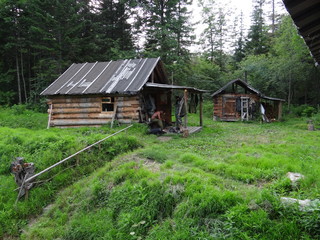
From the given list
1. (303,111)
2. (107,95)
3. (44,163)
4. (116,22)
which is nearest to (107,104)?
(107,95)

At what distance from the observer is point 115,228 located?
4168 millimetres

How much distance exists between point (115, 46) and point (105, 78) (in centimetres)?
1019

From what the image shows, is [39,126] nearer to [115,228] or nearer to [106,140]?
[106,140]

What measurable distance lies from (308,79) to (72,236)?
25.8m

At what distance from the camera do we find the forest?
19422mm

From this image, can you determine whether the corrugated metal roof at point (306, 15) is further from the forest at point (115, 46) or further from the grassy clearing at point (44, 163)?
the forest at point (115, 46)

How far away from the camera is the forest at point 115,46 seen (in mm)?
19422

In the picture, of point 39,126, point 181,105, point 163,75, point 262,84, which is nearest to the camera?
point 181,105

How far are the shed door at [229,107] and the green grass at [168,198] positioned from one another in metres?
13.5

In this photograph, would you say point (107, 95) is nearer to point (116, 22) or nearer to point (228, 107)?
point (228, 107)

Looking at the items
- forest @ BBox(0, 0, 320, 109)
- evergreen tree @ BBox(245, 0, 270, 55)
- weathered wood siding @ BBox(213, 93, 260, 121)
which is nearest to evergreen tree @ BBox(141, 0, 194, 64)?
forest @ BBox(0, 0, 320, 109)

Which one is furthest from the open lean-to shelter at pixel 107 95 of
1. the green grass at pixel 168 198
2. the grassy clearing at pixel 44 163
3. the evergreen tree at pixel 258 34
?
the evergreen tree at pixel 258 34

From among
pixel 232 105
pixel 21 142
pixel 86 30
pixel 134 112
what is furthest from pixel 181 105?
pixel 86 30

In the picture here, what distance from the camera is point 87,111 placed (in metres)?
13.0
